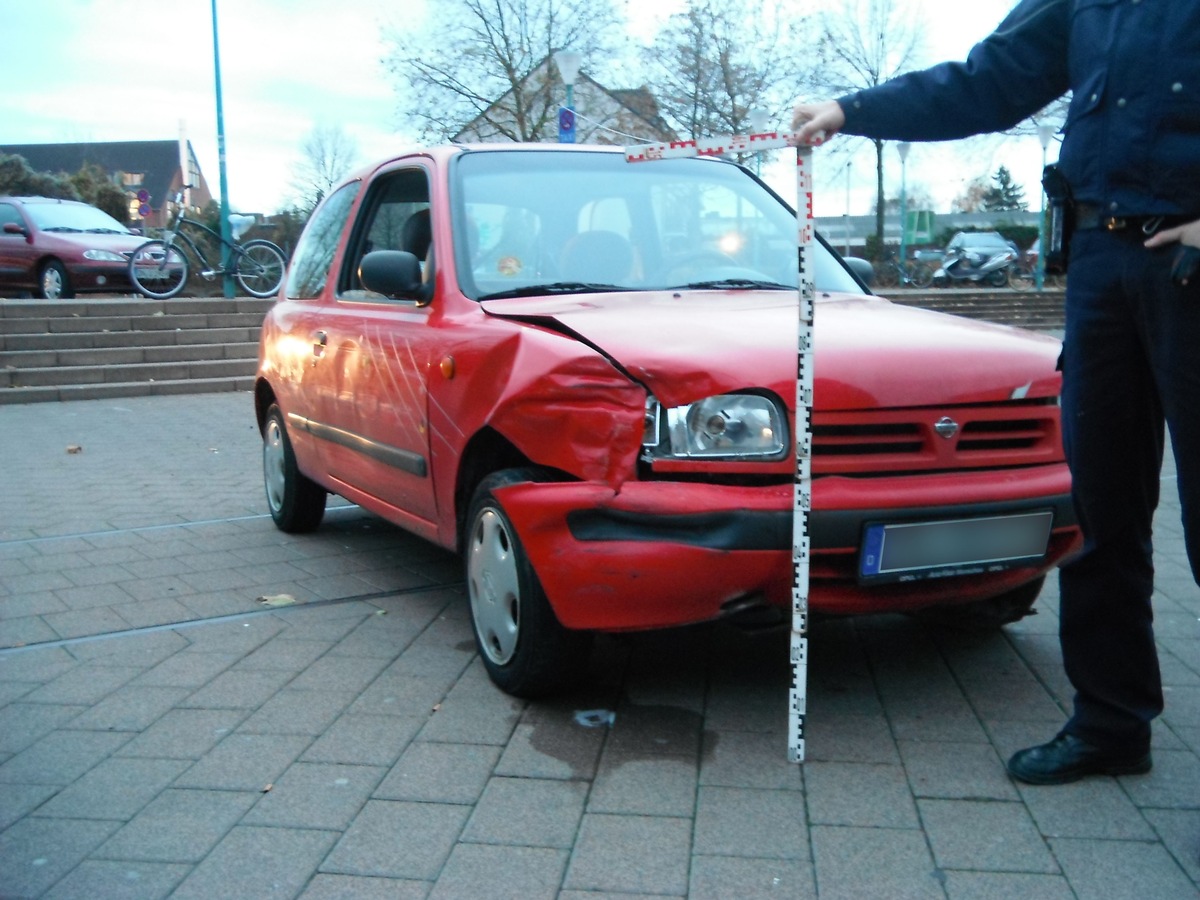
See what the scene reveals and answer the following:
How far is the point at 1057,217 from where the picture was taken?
9.82 ft

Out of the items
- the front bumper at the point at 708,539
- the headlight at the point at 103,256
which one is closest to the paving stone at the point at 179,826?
the front bumper at the point at 708,539

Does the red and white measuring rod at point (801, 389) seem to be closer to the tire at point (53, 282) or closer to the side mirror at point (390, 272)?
the side mirror at point (390, 272)

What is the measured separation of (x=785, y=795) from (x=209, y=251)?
17880mm

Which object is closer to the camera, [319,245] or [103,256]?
[319,245]

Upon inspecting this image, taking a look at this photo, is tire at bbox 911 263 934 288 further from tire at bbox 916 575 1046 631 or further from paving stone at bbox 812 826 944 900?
paving stone at bbox 812 826 944 900

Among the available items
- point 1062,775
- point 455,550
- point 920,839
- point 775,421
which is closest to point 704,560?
point 775,421

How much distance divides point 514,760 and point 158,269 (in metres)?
15.4

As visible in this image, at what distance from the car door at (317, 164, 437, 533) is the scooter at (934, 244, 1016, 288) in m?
30.4

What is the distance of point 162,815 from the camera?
303cm

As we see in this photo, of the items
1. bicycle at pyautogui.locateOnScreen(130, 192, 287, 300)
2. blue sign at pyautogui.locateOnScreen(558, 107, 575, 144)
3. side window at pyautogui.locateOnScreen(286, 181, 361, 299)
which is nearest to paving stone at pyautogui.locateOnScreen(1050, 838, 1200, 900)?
side window at pyautogui.locateOnScreen(286, 181, 361, 299)

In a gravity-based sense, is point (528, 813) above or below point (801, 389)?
below

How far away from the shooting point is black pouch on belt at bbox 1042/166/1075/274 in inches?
116

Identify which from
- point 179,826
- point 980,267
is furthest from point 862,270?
point 980,267

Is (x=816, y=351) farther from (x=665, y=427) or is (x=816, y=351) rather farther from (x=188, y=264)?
(x=188, y=264)
